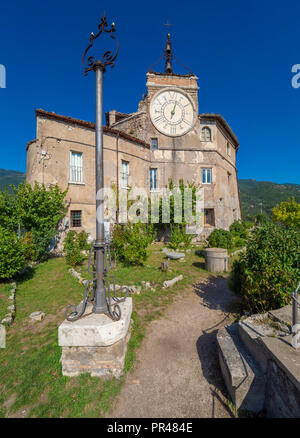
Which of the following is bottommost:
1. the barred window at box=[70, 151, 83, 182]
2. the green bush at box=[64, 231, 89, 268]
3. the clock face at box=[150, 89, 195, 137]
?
the green bush at box=[64, 231, 89, 268]

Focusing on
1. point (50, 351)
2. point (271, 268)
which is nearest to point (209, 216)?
point (271, 268)

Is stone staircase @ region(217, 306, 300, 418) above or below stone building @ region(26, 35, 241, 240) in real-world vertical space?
below

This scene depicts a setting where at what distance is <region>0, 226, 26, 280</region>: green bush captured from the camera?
24.0 ft

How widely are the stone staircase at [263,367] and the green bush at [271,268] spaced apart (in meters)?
0.65

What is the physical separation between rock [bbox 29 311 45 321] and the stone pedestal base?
2519 millimetres

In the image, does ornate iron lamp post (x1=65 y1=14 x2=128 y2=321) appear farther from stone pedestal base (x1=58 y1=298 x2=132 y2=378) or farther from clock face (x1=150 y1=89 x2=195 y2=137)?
clock face (x1=150 y1=89 x2=195 y2=137)

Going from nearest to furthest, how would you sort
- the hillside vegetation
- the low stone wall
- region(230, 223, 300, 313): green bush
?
the low stone wall
region(230, 223, 300, 313): green bush
the hillside vegetation

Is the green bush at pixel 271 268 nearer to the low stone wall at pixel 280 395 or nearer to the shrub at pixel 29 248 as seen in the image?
the low stone wall at pixel 280 395

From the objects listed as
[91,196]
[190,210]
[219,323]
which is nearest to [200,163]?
[190,210]

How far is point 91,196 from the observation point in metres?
14.2

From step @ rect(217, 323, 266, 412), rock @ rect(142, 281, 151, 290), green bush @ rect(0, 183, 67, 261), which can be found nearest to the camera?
step @ rect(217, 323, 266, 412)

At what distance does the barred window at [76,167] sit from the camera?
13.5m

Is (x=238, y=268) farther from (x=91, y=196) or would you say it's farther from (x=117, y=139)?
(x=117, y=139)

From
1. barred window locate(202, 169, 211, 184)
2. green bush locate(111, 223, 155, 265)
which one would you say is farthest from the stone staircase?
barred window locate(202, 169, 211, 184)
